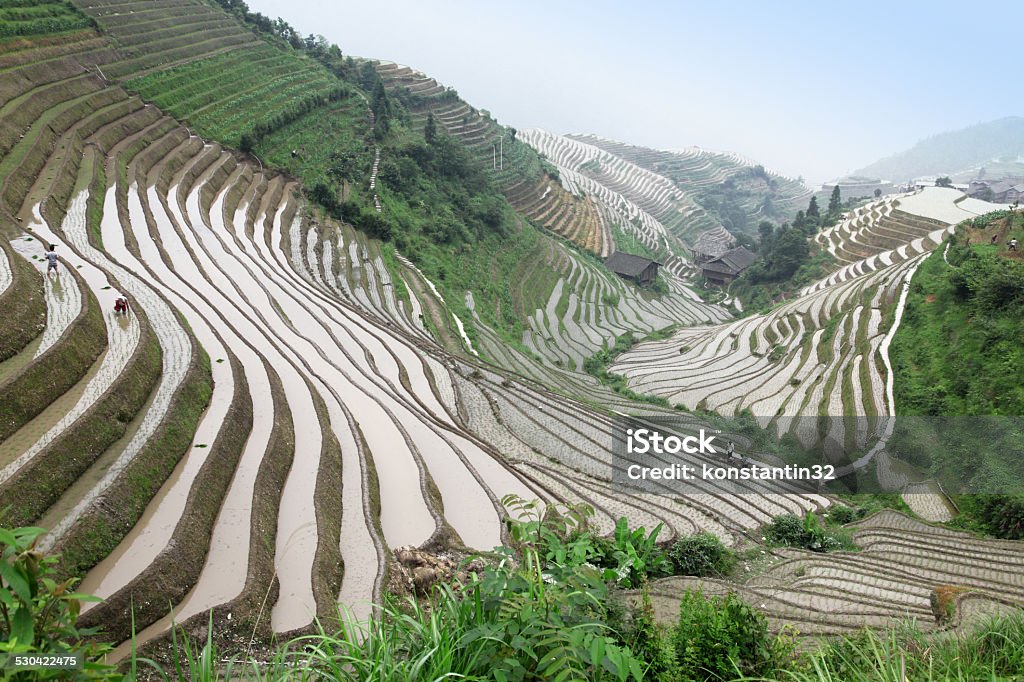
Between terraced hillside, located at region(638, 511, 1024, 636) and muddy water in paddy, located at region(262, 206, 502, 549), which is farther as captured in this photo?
muddy water in paddy, located at region(262, 206, 502, 549)

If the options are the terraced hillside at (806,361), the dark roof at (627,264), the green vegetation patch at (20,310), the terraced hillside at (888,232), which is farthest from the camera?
the dark roof at (627,264)

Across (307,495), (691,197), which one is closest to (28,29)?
(307,495)

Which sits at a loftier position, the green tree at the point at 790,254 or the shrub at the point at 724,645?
the green tree at the point at 790,254

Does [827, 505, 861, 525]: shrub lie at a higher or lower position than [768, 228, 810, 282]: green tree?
lower

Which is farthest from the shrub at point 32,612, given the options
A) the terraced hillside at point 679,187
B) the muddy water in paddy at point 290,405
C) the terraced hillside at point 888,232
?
the terraced hillside at point 679,187

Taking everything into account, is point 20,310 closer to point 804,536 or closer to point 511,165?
point 804,536

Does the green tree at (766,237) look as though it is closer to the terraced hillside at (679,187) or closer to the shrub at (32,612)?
the terraced hillside at (679,187)

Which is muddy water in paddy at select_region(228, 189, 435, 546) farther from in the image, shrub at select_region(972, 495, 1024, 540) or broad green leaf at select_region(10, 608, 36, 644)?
shrub at select_region(972, 495, 1024, 540)

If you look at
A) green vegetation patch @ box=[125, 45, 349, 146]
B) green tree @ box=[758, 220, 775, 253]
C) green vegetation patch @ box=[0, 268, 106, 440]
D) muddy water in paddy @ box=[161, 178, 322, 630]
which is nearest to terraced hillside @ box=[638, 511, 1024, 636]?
muddy water in paddy @ box=[161, 178, 322, 630]
